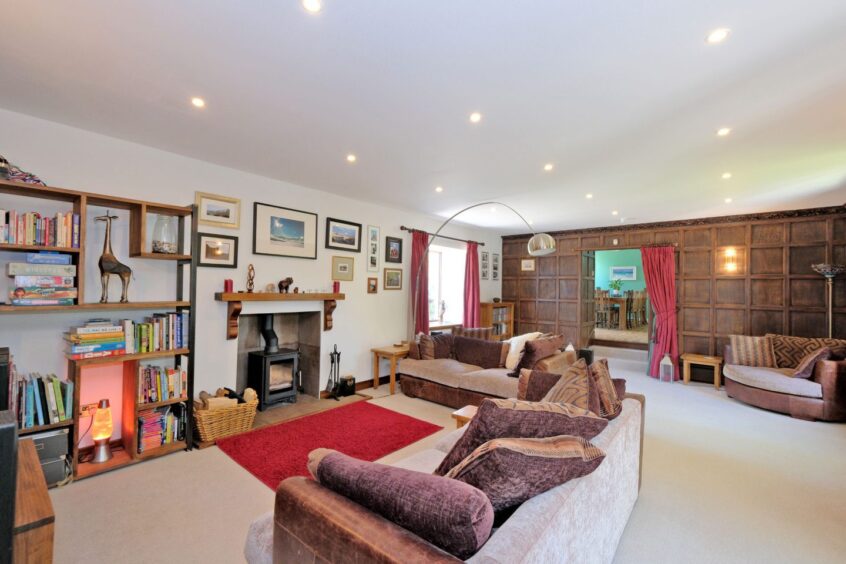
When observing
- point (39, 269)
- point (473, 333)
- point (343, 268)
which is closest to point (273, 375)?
point (343, 268)

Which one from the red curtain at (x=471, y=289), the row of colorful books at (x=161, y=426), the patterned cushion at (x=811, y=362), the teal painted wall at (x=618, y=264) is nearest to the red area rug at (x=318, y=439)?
the row of colorful books at (x=161, y=426)

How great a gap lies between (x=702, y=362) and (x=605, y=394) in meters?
4.72

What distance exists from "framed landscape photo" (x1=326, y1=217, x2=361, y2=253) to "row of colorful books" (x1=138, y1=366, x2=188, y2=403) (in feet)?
7.33

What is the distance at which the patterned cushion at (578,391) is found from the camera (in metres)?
1.94

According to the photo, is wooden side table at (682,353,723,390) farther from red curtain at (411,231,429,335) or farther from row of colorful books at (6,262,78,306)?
row of colorful books at (6,262,78,306)

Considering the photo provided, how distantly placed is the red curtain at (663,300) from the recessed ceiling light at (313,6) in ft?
21.2

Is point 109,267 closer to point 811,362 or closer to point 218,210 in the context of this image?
point 218,210

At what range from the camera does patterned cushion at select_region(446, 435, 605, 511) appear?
1174 mm

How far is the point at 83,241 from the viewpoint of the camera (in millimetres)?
2703

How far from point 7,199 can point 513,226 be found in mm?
6524

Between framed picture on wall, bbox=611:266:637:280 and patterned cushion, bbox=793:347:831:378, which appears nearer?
patterned cushion, bbox=793:347:831:378

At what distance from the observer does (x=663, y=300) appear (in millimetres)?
6250

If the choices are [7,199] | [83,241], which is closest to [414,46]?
[83,241]

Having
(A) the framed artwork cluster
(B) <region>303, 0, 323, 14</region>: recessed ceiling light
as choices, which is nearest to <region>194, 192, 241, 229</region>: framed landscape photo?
(A) the framed artwork cluster
